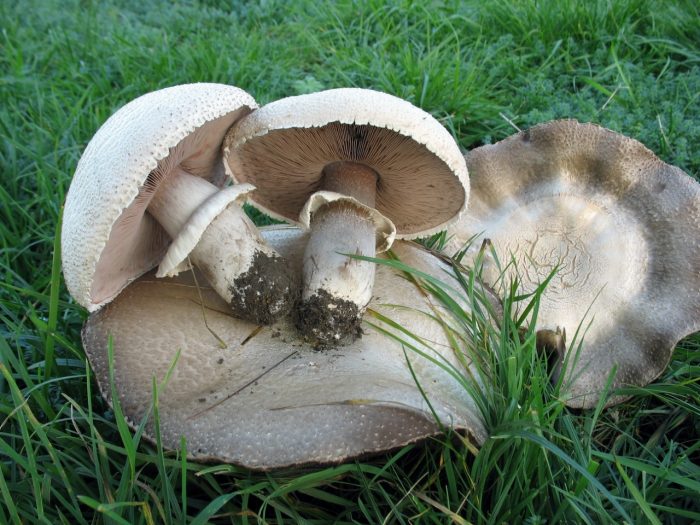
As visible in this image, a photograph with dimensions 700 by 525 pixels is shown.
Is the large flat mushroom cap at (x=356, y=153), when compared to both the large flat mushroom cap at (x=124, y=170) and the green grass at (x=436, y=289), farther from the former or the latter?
the green grass at (x=436, y=289)

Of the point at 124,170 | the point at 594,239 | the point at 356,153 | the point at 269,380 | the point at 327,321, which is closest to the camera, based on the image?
the point at 124,170

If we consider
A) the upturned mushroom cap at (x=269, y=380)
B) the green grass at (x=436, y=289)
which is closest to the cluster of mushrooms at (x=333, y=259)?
the upturned mushroom cap at (x=269, y=380)

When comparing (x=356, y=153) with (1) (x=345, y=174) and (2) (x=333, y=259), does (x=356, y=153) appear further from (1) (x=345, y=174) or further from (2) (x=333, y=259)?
(2) (x=333, y=259)

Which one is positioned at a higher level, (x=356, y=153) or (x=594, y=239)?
(x=356, y=153)

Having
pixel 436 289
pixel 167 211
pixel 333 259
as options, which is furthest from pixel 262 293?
pixel 436 289

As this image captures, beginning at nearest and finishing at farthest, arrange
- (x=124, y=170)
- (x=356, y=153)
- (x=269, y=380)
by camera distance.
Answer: (x=124, y=170)
(x=269, y=380)
(x=356, y=153)

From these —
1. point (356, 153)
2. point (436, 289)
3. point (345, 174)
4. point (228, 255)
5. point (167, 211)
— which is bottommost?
point (436, 289)

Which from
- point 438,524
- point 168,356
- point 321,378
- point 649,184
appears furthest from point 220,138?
point 649,184
